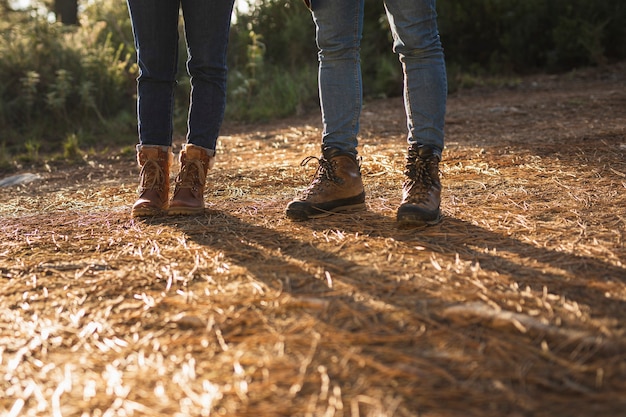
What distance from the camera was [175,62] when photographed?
2.48 meters

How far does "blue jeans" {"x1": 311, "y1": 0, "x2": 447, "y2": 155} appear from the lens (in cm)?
212

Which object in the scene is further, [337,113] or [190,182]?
[190,182]

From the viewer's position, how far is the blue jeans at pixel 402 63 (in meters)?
2.12

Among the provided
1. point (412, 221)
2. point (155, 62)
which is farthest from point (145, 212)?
point (412, 221)

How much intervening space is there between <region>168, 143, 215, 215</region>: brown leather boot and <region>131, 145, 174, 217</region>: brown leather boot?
6 centimetres

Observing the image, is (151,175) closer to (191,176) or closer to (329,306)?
(191,176)

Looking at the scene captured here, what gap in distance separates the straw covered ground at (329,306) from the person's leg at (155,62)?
1.27 ft

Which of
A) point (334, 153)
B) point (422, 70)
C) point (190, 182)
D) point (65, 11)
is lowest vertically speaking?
point (190, 182)

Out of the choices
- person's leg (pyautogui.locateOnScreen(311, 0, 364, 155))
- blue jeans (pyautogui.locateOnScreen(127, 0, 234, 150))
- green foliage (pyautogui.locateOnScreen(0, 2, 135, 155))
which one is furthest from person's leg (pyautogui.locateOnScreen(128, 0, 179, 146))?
green foliage (pyautogui.locateOnScreen(0, 2, 135, 155))

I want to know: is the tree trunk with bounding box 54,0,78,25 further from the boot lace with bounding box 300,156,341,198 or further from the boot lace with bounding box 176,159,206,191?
the boot lace with bounding box 300,156,341,198

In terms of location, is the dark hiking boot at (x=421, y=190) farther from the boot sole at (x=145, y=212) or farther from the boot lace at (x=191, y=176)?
the boot sole at (x=145, y=212)

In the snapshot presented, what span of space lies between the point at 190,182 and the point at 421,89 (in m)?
0.95

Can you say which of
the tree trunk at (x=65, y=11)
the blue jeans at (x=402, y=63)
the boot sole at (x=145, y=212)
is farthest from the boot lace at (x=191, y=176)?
the tree trunk at (x=65, y=11)

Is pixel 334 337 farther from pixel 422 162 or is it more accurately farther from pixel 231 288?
pixel 422 162
